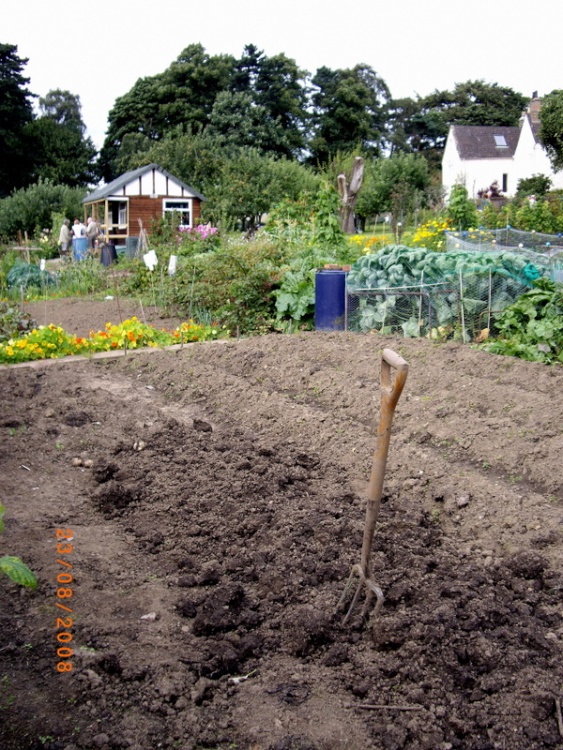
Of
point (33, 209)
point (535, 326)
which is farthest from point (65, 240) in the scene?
point (535, 326)

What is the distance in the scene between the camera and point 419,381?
7.61m

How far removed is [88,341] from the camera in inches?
384

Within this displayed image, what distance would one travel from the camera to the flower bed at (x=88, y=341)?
360 inches

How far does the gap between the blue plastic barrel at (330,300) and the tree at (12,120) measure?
138ft

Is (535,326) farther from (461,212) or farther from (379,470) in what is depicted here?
(461,212)

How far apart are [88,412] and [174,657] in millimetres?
3915

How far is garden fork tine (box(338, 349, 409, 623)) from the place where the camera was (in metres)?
2.97

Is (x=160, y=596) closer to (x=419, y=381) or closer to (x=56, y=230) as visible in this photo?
(x=419, y=381)

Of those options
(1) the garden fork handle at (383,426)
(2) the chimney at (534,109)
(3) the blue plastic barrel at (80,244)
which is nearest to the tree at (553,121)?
(2) the chimney at (534,109)

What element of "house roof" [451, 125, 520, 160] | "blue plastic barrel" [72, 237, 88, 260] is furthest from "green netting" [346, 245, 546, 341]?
"house roof" [451, 125, 520, 160]

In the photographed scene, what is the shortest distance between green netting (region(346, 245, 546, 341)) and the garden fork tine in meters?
6.47

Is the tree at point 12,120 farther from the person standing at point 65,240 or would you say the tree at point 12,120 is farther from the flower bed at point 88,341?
the flower bed at point 88,341

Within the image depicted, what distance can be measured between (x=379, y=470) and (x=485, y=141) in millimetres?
54440

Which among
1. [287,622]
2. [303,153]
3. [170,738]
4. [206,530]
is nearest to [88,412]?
[206,530]
